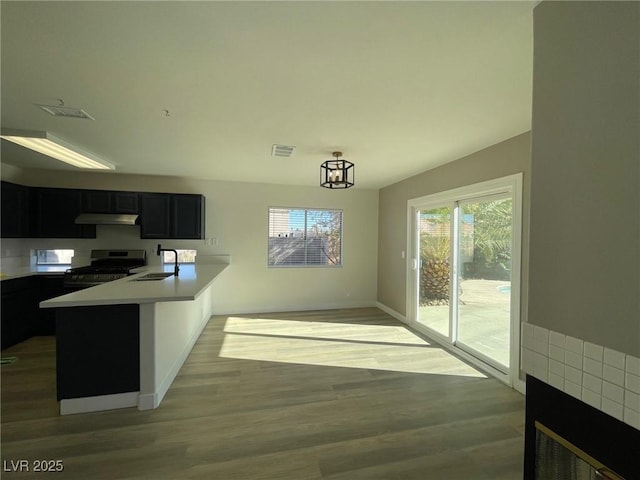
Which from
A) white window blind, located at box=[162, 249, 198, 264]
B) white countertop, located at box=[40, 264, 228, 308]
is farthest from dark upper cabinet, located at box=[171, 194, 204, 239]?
white countertop, located at box=[40, 264, 228, 308]

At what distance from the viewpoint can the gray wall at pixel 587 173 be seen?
89cm

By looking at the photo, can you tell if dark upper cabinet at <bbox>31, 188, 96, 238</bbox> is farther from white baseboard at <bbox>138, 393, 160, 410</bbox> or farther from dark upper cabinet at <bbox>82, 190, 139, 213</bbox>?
white baseboard at <bbox>138, 393, 160, 410</bbox>

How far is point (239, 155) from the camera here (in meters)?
3.48

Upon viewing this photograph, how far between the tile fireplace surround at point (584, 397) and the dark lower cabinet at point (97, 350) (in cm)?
274

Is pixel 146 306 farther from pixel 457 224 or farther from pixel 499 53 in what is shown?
pixel 457 224

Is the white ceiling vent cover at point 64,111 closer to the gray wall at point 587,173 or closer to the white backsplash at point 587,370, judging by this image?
the gray wall at point 587,173

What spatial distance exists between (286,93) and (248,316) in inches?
160

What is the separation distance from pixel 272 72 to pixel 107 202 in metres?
4.02

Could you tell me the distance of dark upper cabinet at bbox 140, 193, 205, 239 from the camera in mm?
4465

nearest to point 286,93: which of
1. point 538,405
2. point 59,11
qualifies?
point 59,11

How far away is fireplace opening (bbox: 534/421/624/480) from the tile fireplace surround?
2 cm

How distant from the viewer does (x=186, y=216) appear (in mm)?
4598

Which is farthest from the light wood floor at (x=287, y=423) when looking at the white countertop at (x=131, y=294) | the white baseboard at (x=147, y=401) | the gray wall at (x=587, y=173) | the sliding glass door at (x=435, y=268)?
the gray wall at (x=587, y=173)

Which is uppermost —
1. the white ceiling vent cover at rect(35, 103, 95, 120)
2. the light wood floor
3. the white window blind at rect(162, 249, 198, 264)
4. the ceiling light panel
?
the white ceiling vent cover at rect(35, 103, 95, 120)
